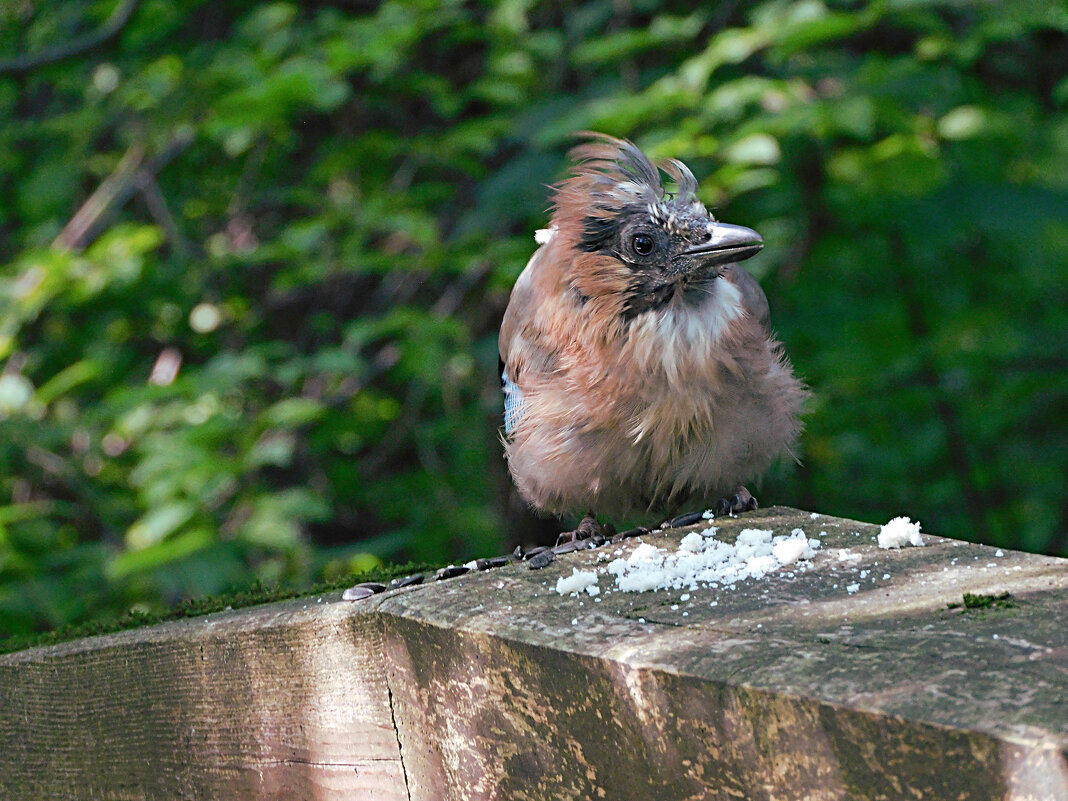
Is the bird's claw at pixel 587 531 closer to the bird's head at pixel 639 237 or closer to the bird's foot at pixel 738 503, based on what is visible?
the bird's foot at pixel 738 503

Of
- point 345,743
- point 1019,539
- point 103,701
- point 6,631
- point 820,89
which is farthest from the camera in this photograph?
point 1019,539

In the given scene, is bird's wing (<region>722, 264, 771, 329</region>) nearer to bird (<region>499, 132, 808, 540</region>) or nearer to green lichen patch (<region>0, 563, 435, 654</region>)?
bird (<region>499, 132, 808, 540</region>)

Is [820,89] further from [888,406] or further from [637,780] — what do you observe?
[637,780]

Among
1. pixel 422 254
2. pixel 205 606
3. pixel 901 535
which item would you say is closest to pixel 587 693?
pixel 901 535

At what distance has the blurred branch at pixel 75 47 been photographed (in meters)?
4.79

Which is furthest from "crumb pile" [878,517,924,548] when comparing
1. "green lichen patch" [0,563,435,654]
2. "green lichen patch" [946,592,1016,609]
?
"green lichen patch" [0,563,435,654]

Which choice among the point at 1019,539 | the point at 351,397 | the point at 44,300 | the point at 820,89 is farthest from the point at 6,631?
the point at 1019,539

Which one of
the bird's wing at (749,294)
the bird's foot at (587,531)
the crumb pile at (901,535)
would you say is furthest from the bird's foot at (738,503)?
the crumb pile at (901,535)

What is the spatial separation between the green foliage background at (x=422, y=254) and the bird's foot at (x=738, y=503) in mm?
708

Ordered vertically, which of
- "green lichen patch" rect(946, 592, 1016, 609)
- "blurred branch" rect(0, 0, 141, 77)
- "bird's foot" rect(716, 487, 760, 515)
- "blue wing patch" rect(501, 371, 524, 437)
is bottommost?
"bird's foot" rect(716, 487, 760, 515)

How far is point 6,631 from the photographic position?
160 inches

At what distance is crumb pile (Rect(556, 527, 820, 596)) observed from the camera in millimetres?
1712

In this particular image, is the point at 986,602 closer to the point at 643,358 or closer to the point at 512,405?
the point at 643,358

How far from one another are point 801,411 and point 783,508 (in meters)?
0.84
